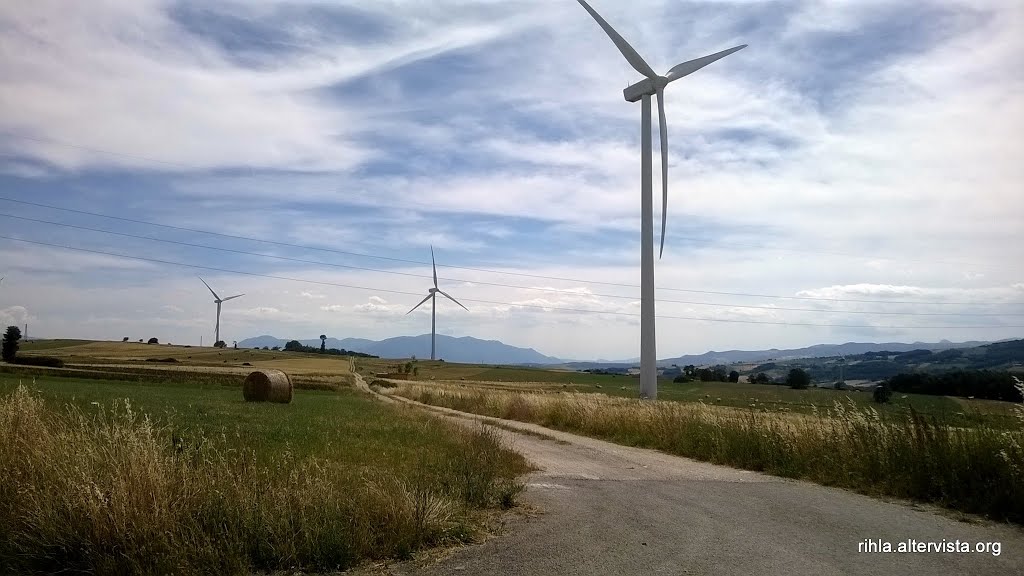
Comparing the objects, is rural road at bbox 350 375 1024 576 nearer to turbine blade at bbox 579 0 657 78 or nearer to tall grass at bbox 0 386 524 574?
tall grass at bbox 0 386 524 574

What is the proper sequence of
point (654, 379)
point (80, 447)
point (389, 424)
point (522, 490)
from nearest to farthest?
point (80, 447) < point (522, 490) < point (389, 424) < point (654, 379)

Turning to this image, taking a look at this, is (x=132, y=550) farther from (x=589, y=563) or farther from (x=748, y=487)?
(x=748, y=487)

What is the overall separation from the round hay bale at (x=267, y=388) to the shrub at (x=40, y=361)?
3057cm

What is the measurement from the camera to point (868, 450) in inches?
480

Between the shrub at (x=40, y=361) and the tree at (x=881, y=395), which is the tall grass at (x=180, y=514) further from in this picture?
the shrub at (x=40, y=361)

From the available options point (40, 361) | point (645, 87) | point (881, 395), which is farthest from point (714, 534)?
point (40, 361)

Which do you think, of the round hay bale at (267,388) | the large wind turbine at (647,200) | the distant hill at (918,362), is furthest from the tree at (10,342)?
the distant hill at (918,362)

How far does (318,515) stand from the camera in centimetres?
752

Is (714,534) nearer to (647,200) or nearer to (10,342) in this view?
(647,200)

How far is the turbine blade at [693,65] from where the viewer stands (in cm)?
4266

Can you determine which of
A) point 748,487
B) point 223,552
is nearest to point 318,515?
point 223,552

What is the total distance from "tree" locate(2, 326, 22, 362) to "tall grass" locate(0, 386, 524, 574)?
71.8 meters

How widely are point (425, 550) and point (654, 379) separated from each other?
3300 centimetres

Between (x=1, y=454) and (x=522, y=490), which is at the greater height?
(x=1, y=454)
